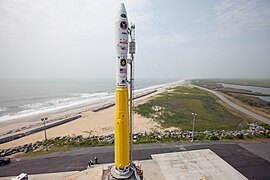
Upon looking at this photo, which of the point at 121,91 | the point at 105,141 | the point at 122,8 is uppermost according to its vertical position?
the point at 122,8

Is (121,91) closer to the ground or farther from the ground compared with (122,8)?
closer to the ground

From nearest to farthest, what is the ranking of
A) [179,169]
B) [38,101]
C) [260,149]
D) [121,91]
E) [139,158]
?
[121,91]
[179,169]
[139,158]
[260,149]
[38,101]

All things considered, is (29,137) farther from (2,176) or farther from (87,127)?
(2,176)

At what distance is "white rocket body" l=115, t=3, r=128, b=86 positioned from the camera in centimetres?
954

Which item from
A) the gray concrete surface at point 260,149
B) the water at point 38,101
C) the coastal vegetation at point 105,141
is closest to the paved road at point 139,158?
the gray concrete surface at point 260,149

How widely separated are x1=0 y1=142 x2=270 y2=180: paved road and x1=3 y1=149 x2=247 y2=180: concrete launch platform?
0.95 meters

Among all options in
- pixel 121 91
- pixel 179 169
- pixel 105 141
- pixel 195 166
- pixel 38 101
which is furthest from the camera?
pixel 38 101

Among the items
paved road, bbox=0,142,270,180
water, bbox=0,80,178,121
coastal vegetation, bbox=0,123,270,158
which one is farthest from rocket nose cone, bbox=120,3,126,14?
water, bbox=0,80,178,121

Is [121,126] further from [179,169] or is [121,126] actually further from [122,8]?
[179,169]

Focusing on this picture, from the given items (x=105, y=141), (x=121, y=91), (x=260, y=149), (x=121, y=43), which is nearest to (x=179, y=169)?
(x=121, y=91)

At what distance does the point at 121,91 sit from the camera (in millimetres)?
9789

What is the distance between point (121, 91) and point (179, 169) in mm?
9835

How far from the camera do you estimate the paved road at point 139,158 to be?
1528 centimetres

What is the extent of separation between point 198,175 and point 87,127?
954 inches
